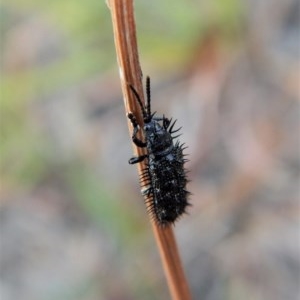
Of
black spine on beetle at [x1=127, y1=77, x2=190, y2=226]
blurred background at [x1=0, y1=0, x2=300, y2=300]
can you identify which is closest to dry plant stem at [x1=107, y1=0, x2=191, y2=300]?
black spine on beetle at [x1=127, y1=77, x2=190, y2=226]

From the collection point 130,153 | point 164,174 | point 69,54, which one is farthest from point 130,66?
point 130,153

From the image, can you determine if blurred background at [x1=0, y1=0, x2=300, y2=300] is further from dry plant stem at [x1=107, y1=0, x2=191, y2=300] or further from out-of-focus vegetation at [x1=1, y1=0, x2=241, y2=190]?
dry plant stem at [x1=107, y1=0, x2=191, y2=300]

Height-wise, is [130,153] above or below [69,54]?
below

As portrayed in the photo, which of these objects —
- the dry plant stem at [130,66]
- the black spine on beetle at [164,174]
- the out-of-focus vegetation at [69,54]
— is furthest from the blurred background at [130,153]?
the dry plant stem at [130,66]

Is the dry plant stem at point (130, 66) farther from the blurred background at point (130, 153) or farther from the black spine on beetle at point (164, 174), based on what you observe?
the blurred background at point (130, 153)

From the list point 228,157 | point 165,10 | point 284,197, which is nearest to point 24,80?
point 165,10

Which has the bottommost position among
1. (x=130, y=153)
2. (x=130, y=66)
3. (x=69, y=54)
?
(x=130, y=66)

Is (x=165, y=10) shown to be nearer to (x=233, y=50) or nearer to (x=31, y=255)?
(x=233, y=50)

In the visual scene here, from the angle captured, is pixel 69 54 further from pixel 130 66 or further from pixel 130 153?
pixel 130 66
